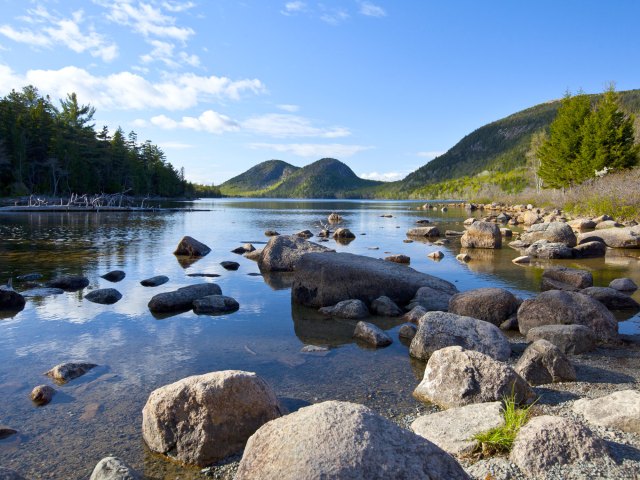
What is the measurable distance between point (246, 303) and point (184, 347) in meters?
4.13

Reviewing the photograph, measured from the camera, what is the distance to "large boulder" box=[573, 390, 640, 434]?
544 cm

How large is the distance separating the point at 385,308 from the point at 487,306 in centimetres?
259

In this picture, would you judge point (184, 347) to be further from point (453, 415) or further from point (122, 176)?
point (122, 176)

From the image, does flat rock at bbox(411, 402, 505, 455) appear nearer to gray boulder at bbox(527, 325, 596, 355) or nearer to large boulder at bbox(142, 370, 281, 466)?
large boulder at bbox(142, 370, 281, 466)

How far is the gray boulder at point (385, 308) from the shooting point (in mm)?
12156

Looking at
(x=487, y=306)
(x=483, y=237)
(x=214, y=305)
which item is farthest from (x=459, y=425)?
(x=483, y=237)

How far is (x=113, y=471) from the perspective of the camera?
4.80 meters

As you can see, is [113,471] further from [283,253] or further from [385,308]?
[283,253]

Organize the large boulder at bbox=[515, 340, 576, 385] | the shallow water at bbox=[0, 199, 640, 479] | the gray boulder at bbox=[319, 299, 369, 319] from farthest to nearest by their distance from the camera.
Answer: the gray boulder at bbox=[319, 299, 369, 319] → the large boulder at bbox=[515, 340, 576, 385] → the shallow water at bbox=[0, 199, 640, 479]

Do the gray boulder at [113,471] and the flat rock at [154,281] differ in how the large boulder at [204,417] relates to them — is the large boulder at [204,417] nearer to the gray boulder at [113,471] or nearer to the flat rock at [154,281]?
the gray boulder at [113,471]

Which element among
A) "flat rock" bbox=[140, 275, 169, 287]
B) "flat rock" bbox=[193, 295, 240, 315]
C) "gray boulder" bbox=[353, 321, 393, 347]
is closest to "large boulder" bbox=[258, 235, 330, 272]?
"flat rock" bbox=[140, 275, 169, 287]

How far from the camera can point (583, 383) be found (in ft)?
24.4

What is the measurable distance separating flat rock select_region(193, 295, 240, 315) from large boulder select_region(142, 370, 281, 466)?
656 cm

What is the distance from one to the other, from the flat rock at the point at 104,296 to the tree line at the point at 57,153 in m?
68.7
